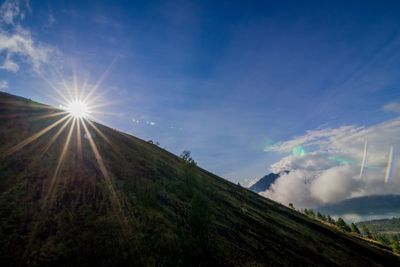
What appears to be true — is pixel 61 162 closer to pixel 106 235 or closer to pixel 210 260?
pixel 106 235

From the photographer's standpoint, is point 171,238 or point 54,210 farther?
point 171,238

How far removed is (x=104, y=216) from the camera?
26.0 metres

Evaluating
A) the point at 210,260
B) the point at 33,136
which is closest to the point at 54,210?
the point at 210,260

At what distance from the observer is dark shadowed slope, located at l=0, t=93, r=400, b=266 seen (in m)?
20.9

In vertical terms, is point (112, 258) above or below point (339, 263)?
below

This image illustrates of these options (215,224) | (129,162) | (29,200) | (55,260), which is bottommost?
(55,260)

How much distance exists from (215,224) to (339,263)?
1049 inches

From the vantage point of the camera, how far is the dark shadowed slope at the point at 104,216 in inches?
822

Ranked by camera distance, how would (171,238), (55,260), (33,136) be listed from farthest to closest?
(33,136)
(171,238)
(55,260)

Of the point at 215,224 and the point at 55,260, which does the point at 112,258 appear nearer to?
the point at 55,260

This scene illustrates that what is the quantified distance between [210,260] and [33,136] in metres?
34.8

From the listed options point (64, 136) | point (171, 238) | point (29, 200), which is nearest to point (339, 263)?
point (171, 238)

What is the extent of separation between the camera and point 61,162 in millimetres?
35375

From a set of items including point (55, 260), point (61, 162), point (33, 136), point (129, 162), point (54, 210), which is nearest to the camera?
point (55, 260)
